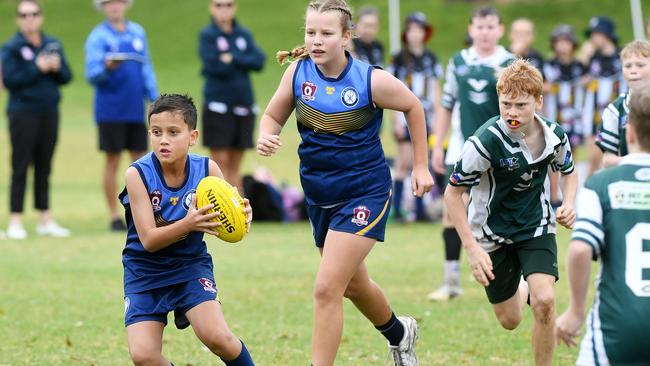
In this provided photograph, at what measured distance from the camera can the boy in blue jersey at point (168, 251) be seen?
550 centimetres

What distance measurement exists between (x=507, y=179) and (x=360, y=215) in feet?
2.58

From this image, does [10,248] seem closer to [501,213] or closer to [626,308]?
[501,213]

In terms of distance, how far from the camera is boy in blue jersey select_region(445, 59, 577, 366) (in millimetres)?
5867

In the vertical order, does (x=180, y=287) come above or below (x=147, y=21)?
below

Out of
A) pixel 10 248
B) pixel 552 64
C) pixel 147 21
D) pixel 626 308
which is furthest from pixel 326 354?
pixel 147 21

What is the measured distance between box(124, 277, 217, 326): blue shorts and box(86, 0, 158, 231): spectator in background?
7706 mm

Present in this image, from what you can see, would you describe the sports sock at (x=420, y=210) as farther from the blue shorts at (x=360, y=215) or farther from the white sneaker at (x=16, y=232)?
the blue shorts at (x=360, y=215)

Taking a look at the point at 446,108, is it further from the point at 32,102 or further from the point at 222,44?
the point at 32,102

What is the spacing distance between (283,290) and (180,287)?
12.9 ft

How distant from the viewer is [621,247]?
421 centimetres

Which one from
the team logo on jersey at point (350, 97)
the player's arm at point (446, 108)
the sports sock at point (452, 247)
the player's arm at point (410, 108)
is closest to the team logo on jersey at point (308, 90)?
the team logo on jersey at point (350, 97)

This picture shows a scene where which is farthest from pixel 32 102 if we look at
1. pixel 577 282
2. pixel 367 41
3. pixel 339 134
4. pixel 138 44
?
pixel 577 282

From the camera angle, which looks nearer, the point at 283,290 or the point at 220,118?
the point at 283,290

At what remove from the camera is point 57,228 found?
523 inches
